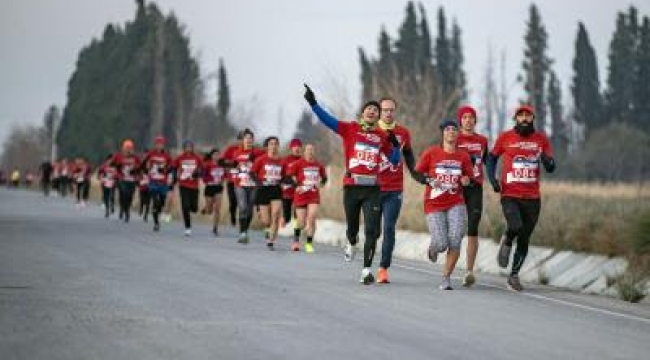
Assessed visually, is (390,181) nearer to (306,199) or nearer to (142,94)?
(306,199)

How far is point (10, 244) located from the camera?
65.4ft

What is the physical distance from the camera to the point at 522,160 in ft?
48.4

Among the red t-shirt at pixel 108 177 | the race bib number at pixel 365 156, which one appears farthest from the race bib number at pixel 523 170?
the red t-shirt at pixel 108 177

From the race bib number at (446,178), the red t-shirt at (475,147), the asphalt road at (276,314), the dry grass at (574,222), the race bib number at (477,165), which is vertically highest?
the red t-shirt at (475,147)

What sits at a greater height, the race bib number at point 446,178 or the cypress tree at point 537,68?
the cypress tree at point 537,68

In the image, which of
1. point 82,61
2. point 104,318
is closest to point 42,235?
point 104,318

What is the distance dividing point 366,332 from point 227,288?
3.65m

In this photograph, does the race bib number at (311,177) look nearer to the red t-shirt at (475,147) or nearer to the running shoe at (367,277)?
the red t-shirt at (475,147)

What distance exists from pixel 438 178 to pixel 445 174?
0.30 ft

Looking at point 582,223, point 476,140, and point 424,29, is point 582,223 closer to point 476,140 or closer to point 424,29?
point 476,140

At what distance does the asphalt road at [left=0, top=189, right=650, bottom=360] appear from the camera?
28.6 ft

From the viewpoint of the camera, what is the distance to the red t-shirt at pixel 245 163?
23547 mm

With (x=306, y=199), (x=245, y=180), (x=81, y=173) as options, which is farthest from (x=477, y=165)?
(x=81, y=173)

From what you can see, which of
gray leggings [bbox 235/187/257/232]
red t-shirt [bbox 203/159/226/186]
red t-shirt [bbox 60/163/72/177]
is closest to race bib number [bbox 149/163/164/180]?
red t-shirt [bbox 203/159/226/186]
